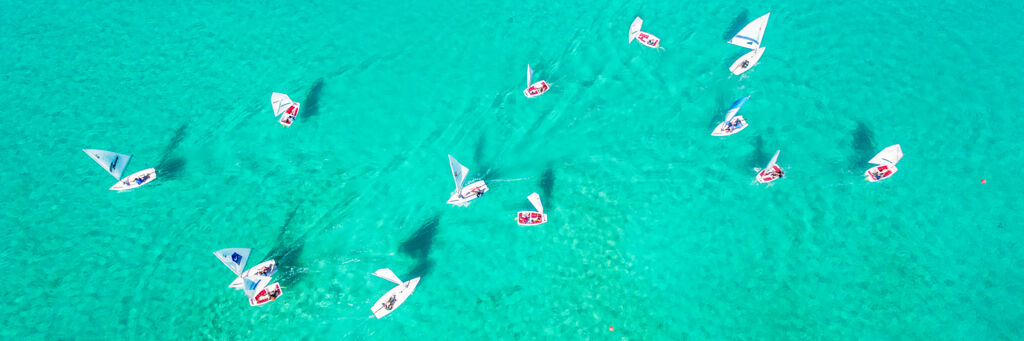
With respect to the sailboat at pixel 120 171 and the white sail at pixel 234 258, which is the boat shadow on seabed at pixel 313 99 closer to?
the sailboat at pixel 120 171

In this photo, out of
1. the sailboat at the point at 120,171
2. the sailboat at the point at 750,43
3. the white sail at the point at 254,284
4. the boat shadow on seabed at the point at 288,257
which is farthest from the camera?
the sailboat at the point at 750,43

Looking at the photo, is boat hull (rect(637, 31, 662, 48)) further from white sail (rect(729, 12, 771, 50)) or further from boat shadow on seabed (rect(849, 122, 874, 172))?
boat shadow on seabed (rect(849, 122, 874, 172))

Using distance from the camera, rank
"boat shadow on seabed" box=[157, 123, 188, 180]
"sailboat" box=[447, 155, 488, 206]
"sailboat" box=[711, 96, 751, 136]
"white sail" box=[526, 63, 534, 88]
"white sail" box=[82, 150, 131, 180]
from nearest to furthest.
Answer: "sailboat" box=[447, 155, 488, 206]
"white sail" box=[82, 150, 131, 180]
"sailboat" box=[711, 96, 751, 136]
"boat shadow on seabed" box=[157, 123, 188, 180]
"white sail" box=[526, 63, 534, 88]

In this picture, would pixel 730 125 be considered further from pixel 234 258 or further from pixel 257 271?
pixel 234 258

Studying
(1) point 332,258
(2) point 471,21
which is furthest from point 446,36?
(1) point 332,258

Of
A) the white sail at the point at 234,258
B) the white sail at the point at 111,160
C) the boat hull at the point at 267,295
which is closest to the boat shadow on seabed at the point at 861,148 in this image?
the boat hull at the point at 267,295

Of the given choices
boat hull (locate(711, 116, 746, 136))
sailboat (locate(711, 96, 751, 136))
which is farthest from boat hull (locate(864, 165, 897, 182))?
boat hull (locate(711, 116, 746, 136))

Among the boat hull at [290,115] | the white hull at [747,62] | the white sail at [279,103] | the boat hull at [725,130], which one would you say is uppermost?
the white sail at [279,103]

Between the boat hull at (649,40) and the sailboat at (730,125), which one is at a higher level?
the boat hull at (649,40)
